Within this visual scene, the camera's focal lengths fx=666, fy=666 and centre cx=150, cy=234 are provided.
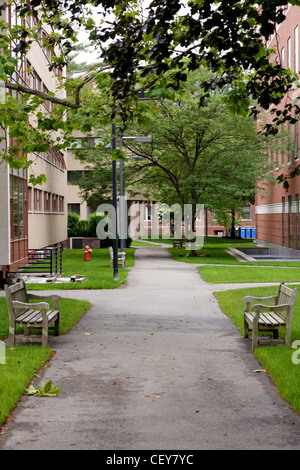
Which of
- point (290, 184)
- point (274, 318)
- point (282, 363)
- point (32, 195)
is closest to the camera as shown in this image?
point (282, 363)

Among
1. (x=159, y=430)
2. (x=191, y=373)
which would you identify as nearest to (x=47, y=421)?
(x=159, y=430)

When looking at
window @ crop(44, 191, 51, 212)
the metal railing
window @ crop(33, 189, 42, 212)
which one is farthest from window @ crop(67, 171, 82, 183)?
the metal railing

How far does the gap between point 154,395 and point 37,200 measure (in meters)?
29.5

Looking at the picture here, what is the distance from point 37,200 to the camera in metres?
36.2

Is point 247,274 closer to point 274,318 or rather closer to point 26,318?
point 274,318

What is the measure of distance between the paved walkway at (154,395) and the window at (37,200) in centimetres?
2177

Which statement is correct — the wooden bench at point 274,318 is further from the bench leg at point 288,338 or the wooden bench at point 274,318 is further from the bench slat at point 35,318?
the bench slat at point 35,318

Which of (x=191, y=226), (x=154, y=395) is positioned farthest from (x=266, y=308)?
(x=191, y=226)

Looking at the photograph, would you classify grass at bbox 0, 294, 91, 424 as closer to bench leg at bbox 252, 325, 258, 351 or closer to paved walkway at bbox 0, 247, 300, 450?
paved walkway at bbox 0, 247, 300, 450

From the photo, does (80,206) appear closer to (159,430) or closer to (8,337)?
(8,337)

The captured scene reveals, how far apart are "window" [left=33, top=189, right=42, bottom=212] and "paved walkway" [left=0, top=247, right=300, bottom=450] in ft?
71.4

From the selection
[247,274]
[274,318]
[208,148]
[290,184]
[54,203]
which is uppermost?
[208,148]

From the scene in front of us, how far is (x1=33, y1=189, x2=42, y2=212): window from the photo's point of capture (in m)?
34.7
